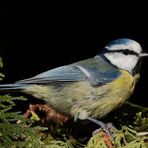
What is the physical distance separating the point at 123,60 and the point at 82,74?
25 centimetres

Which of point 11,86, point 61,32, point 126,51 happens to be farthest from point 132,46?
point 61,32

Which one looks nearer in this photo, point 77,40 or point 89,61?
point 89,61

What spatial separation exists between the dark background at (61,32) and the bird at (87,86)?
109 centimetres

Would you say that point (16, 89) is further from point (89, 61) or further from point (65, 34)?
point (65, 34)

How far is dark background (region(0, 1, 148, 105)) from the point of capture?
11.5 feet

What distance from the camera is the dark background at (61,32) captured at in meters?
3.51

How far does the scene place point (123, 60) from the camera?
244cm

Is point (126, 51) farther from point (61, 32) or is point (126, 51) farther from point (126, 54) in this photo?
point (61, 32)

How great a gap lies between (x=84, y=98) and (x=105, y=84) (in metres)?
0.13

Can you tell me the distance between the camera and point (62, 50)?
12.5ft

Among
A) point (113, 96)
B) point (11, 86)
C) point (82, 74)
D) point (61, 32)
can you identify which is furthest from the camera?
point (61, 32)

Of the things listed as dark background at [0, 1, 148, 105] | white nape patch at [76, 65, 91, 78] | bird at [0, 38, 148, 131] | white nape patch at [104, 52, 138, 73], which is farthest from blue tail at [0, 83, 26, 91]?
dark background at [0, 1, 148, 105]

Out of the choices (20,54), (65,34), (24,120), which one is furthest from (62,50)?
(24,120)

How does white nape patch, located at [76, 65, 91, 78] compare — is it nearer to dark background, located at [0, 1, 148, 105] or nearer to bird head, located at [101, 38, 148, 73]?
bird head, located at [101, 38, 148, 73]
